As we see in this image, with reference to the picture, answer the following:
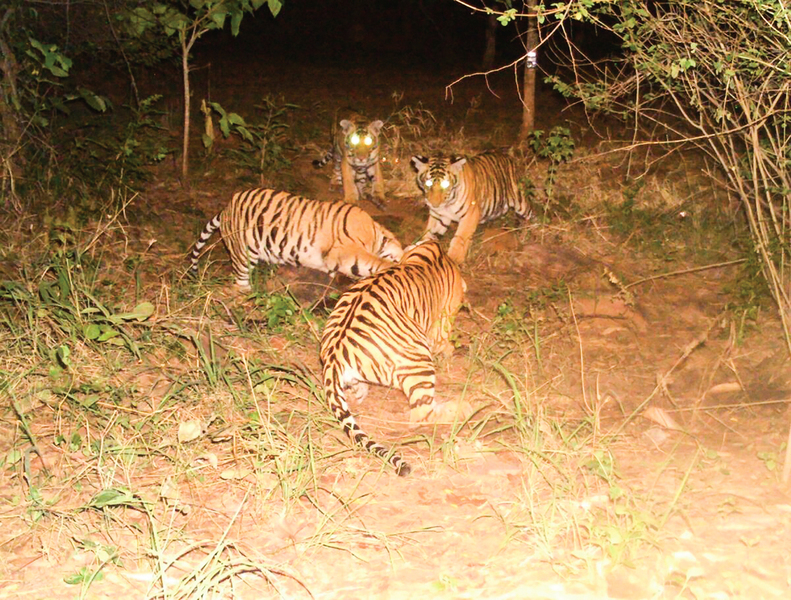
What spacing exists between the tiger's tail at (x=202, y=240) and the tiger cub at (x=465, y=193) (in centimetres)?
167

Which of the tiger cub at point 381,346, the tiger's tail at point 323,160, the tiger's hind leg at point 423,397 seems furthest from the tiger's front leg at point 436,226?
the tiger's hind leg at point 423,397

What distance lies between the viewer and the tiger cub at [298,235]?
6.41 meters

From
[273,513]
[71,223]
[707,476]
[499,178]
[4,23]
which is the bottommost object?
[273,513]

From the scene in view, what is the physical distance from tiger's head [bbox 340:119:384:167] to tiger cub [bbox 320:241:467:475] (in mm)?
2643

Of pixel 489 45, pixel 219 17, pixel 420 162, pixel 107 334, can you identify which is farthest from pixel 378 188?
pixel 489 45

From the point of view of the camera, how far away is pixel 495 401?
4.50m

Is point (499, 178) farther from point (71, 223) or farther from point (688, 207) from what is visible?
point (71, 223)

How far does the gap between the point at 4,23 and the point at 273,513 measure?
15.2ft

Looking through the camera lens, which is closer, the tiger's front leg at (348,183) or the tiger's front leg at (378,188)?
the tiger's front leg at (348,183)

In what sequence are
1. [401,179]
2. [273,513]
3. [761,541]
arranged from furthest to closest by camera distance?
[401,179]
[273,513]
[761,541]

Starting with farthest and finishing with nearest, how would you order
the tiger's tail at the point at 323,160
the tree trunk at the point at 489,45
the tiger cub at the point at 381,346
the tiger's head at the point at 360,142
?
the tree trunk at the point at 489,45 < the tiger's tail at the point at 323,160 < the tiger's head at the point at 360,142 < the tiger cub at the point at 381,346

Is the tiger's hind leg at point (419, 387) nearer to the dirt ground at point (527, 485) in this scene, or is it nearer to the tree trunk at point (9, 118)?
the dirt ground at point (527, 485)

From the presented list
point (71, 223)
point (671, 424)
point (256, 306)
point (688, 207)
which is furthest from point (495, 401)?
point (688, 207)

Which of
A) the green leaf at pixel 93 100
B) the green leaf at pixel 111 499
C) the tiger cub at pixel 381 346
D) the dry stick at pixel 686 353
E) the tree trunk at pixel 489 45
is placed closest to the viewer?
the green leaf at pixel 111 499
